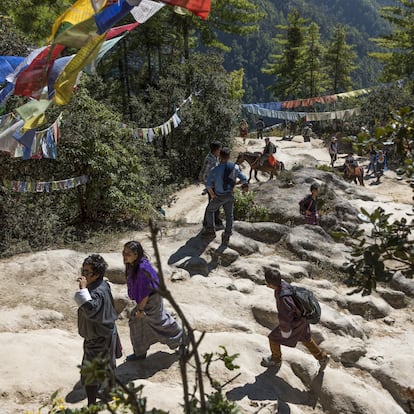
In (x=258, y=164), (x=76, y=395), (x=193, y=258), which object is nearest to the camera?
(x=76, y=395)

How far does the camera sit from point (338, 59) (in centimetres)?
4234

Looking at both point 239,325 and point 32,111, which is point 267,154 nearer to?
point 239,325

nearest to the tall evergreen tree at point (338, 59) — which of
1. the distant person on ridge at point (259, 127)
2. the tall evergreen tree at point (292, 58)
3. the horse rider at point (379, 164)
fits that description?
the tall evergreen tree at point (292, 58)

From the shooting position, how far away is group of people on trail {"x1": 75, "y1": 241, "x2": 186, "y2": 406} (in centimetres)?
443

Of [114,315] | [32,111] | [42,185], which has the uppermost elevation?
[32,111]

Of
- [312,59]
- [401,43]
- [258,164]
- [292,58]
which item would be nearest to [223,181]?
[258,164]

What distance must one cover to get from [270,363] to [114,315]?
2216 mm

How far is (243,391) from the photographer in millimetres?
5422

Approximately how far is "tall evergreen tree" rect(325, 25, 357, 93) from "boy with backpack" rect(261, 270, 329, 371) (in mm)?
39500

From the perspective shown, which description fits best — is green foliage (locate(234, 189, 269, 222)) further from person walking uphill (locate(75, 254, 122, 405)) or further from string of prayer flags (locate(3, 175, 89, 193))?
person walking uphill (locate(75, 254, 122, 405))

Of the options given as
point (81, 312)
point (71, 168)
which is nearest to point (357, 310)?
point (81, 312)

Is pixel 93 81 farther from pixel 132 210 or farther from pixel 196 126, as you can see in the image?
pixel 132 210

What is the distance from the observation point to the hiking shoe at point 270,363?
5.93 meters

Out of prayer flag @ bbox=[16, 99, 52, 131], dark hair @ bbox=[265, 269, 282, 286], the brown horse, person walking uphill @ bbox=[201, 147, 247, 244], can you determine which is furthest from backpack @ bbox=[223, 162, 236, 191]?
the brown horse
